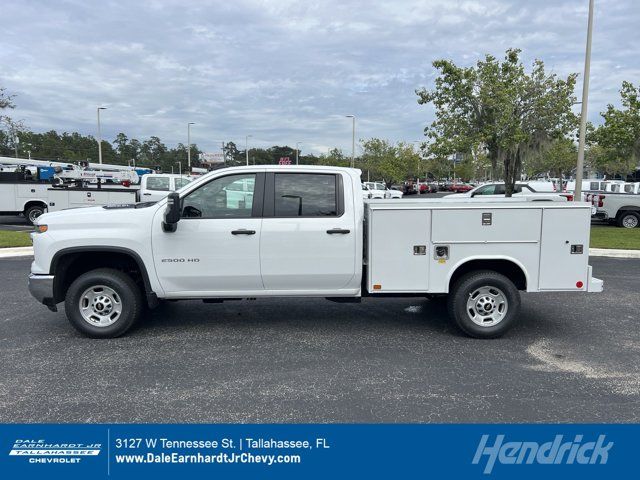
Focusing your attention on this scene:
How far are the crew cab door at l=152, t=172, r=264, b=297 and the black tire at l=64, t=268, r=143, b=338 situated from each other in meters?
0.41

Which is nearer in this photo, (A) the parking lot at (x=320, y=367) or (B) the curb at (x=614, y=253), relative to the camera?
(A) the parking lot at (x=320, y=367)

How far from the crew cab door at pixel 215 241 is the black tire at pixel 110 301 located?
410 mm

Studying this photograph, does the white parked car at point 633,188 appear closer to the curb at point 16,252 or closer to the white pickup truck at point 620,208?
the white pickup truck at point 620,208

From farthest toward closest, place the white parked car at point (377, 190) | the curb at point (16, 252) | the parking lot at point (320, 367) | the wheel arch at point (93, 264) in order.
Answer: the white parked car at point (377, 190), the curb at point (16, 252), the wheel arch at point (93, 264), the parking lot at point (320, 367)

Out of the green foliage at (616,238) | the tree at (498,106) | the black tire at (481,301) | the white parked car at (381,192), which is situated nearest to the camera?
the black tire at (481,301)

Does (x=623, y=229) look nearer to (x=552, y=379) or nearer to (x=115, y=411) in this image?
(x=552, y=379)

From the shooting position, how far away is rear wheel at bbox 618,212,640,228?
60.5ft

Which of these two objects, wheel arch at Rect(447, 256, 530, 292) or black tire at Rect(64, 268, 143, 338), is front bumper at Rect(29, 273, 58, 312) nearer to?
black tire at Rect(64, 268, 143, 338)

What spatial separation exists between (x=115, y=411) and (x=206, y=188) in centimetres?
255

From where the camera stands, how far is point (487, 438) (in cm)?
274

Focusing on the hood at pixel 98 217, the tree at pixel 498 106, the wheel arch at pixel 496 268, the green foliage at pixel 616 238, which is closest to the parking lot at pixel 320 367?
the wheel arch at pixel 496 268

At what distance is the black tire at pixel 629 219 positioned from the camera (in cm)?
1845

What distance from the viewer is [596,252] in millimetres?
12461

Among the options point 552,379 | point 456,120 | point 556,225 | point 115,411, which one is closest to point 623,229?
point 456,120
